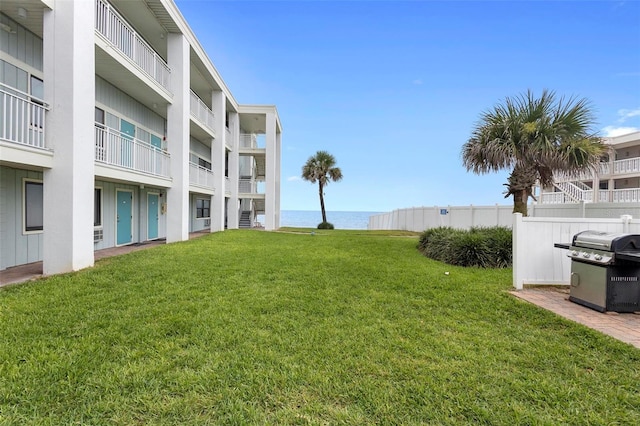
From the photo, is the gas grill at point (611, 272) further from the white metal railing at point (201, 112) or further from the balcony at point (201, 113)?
the white metal railing at point (201, 112)

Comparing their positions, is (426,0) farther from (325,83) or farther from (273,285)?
(273,285)

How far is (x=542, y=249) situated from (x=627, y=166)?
25933 millimetres

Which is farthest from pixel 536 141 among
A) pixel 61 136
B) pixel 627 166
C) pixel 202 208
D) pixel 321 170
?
pixel 627 166

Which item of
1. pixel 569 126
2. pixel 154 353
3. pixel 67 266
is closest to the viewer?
pixel 154 353

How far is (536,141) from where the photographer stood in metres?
9.11

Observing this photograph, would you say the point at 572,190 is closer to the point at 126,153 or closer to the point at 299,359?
the point at 299,359

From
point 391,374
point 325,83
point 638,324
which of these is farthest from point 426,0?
point 391,374

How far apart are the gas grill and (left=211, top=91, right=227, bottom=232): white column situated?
1615 cm

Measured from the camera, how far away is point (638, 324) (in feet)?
12.7

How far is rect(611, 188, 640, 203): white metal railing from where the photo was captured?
1962 centimetres

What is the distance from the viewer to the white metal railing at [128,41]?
8.19 metres

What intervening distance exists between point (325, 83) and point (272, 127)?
4908 mm

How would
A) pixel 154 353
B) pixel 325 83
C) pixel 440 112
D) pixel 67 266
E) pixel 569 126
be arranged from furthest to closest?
1. pixel 325 83
2. pixel 440 112
3. pixel 569 126
4. pixel 67 266
5. pixel 154 353

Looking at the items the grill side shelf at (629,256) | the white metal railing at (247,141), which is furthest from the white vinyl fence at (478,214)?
the white metal railing at (247,141)
